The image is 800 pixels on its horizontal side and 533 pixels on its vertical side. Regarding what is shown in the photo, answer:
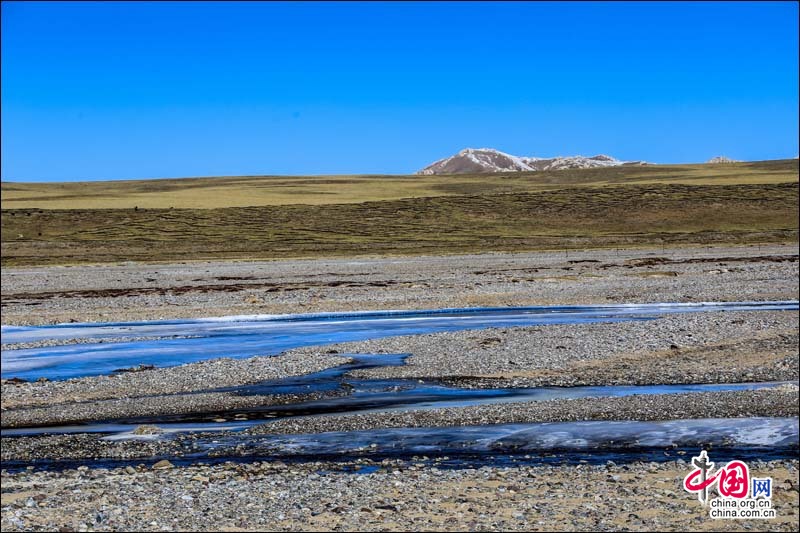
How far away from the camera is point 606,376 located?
58.2 feet

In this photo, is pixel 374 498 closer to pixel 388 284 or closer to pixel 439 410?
pixel 439 410

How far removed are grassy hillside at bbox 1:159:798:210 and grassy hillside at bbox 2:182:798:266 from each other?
784 centimetres

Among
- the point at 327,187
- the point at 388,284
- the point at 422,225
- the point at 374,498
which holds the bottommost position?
the point at 374,498

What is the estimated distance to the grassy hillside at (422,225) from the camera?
6838 cm

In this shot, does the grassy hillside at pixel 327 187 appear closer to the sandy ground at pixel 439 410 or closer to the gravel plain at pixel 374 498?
the sandy ground at pixel 439 410

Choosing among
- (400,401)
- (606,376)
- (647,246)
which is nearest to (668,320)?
(606,376)

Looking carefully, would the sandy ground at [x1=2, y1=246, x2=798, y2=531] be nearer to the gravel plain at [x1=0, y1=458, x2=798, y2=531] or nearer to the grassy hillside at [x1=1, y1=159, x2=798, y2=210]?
the gravel plain at [x1=0, y1=458, x2=798, y2=531]

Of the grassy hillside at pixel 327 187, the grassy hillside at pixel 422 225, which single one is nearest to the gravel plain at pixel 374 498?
the grassy hillside at pixel 422 225

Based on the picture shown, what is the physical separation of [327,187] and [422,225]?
43.8 m

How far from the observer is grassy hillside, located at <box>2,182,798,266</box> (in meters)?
68.4

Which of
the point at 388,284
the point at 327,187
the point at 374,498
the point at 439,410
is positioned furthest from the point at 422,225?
the point at 374,498

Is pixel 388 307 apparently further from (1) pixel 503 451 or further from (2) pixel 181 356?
(1) pixel 503 451

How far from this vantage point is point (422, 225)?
8300cm

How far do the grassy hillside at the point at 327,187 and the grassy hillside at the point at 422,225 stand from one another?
7836 millimetres
